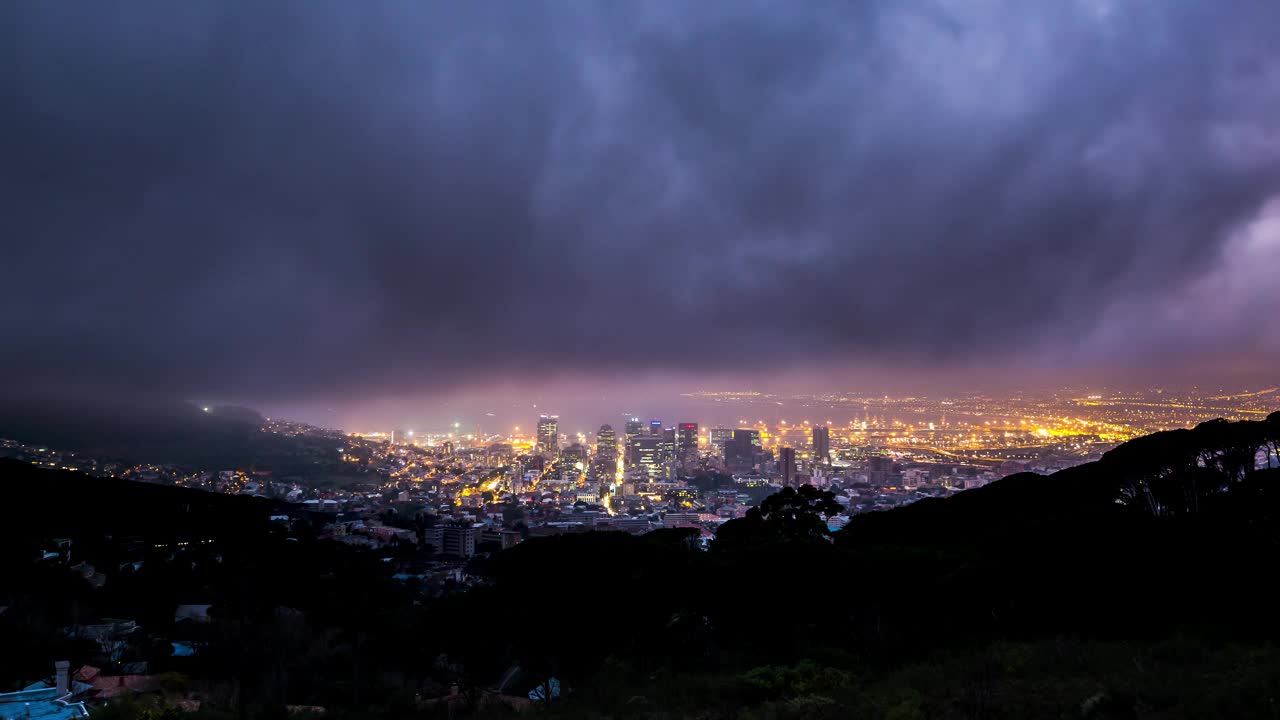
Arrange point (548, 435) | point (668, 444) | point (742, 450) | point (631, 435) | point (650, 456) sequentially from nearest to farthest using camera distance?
point (742, 450), point (650, 456), point (668, 444), point (631, 435), point (548, 435)

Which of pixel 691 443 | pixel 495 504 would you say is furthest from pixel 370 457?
pixel 691 443

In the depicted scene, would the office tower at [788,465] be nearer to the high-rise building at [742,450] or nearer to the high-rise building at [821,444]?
the high-rise building at [821,444]

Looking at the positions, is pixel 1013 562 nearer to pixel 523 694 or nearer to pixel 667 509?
pixel 523 694

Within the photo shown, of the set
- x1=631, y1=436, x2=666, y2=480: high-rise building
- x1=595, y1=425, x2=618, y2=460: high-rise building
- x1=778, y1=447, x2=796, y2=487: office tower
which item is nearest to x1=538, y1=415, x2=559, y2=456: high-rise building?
x1=595, y1=425, x2=618, y2=460: high-rise building

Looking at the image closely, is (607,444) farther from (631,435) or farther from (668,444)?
(668,444)

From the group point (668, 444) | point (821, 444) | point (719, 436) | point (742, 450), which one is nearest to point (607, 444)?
point (668, 444)

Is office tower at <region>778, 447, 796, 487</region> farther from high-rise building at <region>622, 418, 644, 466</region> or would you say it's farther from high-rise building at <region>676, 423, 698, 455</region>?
high-rise building at <region>622, 418, 644, 466</region>
